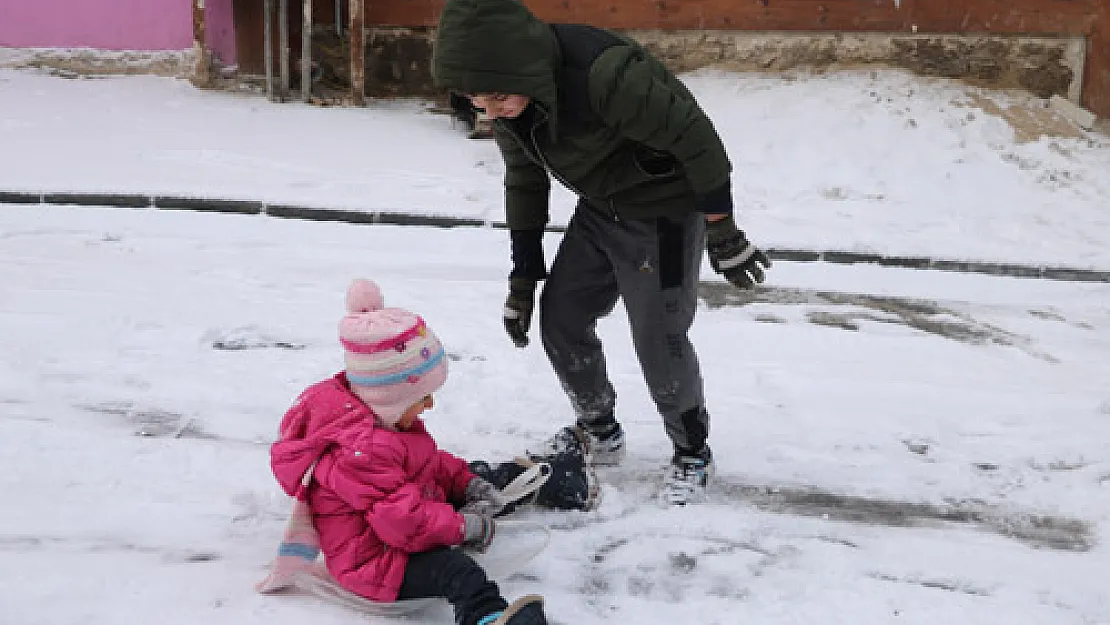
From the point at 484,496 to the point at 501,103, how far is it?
106 centimetres

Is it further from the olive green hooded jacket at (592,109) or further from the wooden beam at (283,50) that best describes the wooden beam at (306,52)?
the olive green hooded jacket at (592,109)

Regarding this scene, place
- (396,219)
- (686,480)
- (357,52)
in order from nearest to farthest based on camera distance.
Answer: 1. (686,480)
2. (396,219)
3. (357,52)

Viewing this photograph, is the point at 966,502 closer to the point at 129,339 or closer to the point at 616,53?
the point at 616,53

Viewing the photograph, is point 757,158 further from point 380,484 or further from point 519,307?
point 380,484

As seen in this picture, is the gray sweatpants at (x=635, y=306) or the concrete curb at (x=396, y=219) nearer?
the gray sweatpants at (x=635, y=306)

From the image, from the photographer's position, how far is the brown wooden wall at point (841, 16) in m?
8.55

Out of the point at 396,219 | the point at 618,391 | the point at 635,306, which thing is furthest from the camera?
the point at 396,219

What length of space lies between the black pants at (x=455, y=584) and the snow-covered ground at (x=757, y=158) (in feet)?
13.2

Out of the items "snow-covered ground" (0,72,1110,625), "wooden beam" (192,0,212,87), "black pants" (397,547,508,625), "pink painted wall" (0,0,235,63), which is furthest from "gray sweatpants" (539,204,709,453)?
"pink painted wall" (0,0,235,63)

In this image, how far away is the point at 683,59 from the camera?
9438 millimetres

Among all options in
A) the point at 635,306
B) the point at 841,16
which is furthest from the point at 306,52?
the point at 635,306

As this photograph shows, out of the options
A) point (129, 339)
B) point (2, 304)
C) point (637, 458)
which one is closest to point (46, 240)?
point (2, 304)

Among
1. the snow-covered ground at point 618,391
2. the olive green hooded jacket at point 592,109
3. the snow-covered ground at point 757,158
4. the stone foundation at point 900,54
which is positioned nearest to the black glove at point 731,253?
the olive green hooded jacket at point 592,109

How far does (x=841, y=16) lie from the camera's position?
898 centimetres
